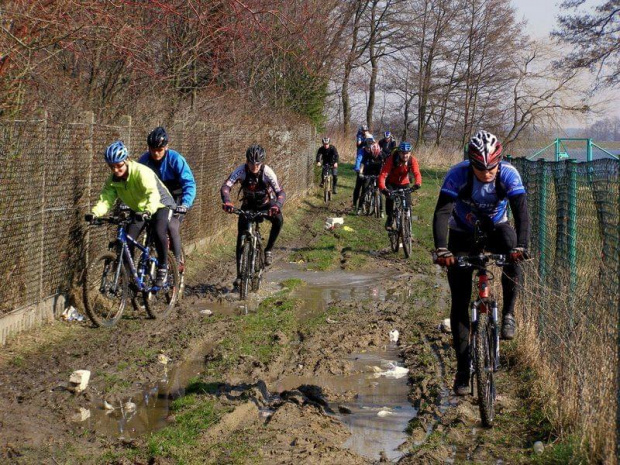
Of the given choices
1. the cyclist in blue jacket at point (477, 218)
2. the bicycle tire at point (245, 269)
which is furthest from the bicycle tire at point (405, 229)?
the cyclist in blue jacket at point (477, 218)

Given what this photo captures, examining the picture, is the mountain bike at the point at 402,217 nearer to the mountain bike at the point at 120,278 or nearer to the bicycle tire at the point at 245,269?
the bicycle tire at the point at 245,269

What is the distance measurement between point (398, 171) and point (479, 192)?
9058 millimetres

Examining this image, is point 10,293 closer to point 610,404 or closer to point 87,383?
point 87,383

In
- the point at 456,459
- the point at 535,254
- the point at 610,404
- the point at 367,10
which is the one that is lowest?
the point at 456,459

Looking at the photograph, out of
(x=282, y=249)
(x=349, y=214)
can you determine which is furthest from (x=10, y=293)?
(x=349, y=214)

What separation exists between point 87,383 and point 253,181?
4941 millimetres

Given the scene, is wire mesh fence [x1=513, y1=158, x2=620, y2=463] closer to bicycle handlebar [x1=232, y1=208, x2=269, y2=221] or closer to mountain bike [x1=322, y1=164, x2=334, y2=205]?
bicycle handlebar [x1=232, y1=208, x2=269, y2=221]

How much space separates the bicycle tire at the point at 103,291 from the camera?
9188mm

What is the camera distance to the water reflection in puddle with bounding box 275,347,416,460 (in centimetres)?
628

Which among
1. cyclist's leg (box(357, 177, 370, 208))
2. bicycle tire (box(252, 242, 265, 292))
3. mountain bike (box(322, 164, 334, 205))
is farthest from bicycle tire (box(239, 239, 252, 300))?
mountain bike (box(322, 164, 334, 205))

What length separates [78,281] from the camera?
32.9ft

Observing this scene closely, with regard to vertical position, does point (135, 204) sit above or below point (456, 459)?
above

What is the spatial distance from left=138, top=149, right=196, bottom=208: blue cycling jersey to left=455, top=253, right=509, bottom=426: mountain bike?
470cm

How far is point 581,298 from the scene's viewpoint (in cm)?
668
